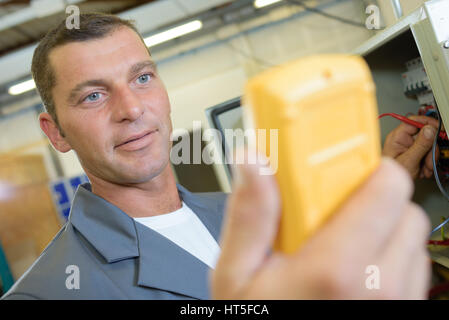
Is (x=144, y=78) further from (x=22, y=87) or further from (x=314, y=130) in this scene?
(x=22, y=87)

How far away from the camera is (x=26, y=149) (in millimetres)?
4879

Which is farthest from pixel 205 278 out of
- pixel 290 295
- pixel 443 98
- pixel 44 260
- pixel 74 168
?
pixel 74 168

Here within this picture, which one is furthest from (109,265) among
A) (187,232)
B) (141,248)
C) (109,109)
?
(109,109)

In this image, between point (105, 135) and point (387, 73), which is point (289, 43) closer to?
point (387, 73)

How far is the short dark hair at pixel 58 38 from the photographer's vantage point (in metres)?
0.87

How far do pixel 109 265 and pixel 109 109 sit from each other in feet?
1.14

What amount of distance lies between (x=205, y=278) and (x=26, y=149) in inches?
195

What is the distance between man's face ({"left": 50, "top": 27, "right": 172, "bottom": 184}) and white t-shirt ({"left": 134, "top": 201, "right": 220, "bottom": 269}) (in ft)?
0.36

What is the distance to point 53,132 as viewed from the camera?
38.0 inches

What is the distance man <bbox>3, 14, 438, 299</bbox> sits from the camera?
0.68 metres

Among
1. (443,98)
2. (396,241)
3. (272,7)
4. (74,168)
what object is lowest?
(396,241)

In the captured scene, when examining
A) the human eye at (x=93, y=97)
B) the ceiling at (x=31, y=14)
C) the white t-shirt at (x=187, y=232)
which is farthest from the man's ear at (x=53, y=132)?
the ceiling at (x=31, y=14)

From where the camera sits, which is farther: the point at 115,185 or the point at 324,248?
the point at 115,185
